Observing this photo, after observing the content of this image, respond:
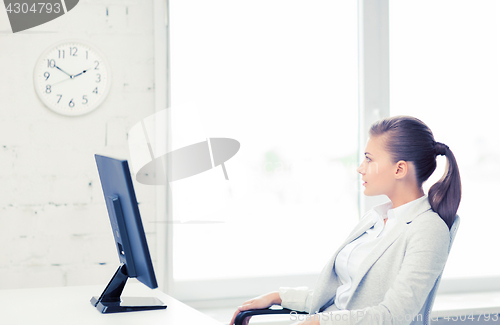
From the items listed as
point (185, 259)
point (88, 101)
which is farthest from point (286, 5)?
point (185, 259)

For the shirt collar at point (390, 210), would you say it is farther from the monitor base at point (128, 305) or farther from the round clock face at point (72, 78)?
the round clock face at point (72, 78)

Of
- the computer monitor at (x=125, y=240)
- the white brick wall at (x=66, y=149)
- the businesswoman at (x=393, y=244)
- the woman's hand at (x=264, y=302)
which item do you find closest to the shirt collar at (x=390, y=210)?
the businesswoman at (x=393, y=244)

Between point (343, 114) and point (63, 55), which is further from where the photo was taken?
point (343, 114)

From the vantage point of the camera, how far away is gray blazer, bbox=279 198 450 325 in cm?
132

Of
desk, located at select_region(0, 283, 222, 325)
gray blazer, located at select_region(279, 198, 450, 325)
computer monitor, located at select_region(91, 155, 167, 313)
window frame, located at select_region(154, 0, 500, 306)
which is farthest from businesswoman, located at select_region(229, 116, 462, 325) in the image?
window frame, located at select_region(154, 0, 500, 306)

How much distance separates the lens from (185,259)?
236cm

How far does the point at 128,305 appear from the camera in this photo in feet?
4.82

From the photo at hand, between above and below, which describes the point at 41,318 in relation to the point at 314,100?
below

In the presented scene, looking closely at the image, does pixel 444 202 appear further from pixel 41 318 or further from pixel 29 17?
pixel 29 17

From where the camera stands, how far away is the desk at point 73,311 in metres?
1.34

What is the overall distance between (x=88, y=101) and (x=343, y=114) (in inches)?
A: 51.0

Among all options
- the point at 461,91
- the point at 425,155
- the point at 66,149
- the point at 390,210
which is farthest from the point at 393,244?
the point at 461,91

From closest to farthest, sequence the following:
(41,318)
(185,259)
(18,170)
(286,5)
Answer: (41,318) → (18,170) → (185,259) → (286,5)

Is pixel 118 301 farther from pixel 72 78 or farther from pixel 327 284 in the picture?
pixel 72 78
